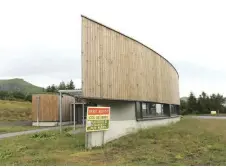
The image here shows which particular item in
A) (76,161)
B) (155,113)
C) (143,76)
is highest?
(143,76)

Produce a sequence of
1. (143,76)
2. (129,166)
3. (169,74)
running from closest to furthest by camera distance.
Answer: (129,166) < (143,76) < (169,74)

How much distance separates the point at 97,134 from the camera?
14.0 meters

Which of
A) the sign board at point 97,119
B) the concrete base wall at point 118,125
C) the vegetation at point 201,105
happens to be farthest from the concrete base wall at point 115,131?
the vegetation at point 201,105

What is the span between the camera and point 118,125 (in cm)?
1605

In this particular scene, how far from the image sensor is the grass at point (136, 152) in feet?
34.1

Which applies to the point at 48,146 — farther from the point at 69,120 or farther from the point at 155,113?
the point at 69,120

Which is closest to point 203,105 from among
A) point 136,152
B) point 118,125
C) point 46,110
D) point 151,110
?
point 46,110

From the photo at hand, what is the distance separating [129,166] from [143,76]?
1081 centimetres

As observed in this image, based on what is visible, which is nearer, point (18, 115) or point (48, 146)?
point (48, 146)

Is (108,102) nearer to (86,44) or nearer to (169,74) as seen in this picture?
(86,44)

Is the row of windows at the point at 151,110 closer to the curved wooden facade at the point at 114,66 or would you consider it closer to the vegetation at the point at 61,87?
the curved wooden facade at the point at 114,66

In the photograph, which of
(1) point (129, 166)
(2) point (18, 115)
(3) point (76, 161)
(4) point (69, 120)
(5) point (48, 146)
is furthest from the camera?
(2) point (18, 115)

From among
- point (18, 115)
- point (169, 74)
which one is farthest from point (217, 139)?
point (18, 115)

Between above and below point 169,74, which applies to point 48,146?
below
